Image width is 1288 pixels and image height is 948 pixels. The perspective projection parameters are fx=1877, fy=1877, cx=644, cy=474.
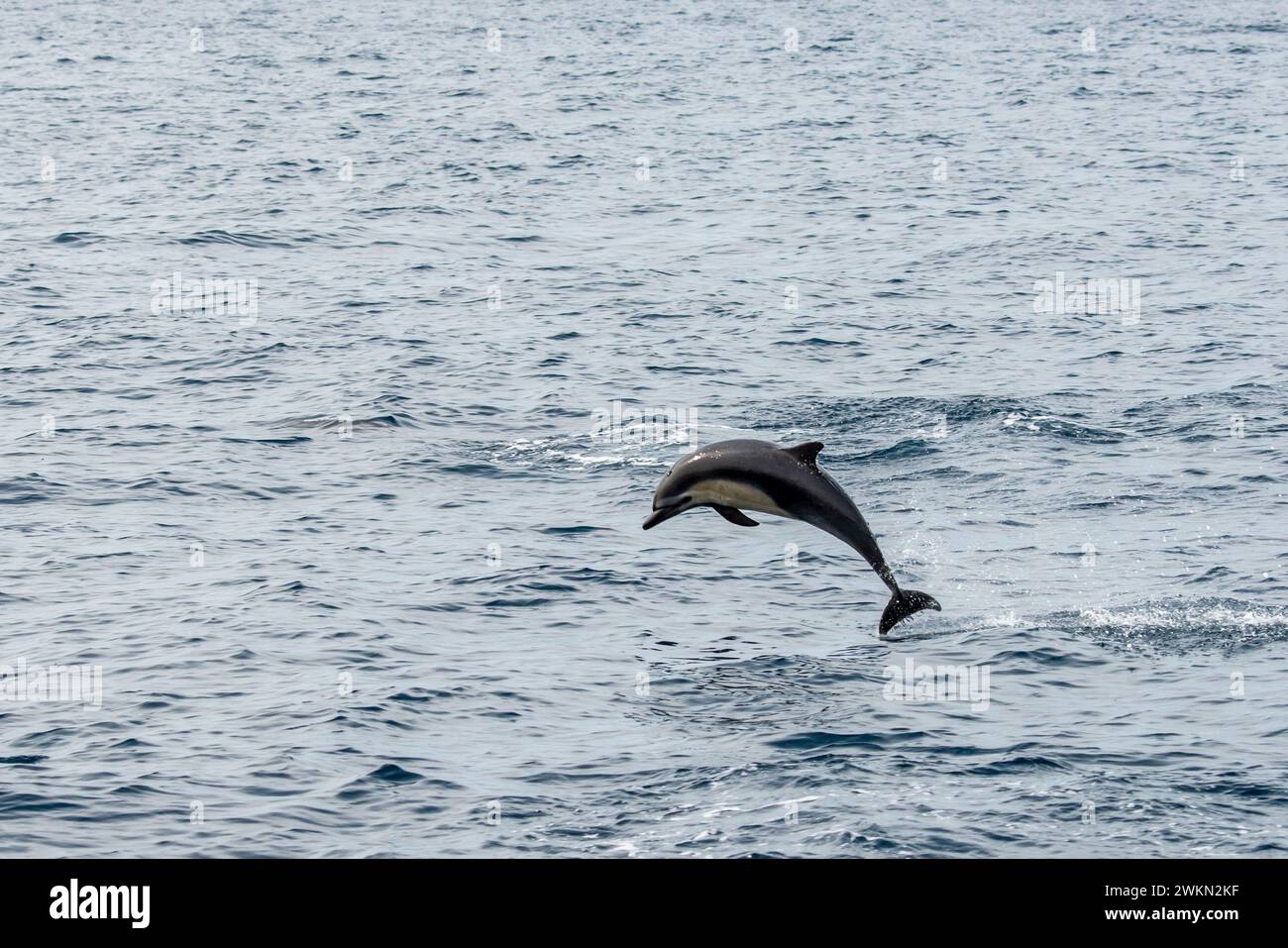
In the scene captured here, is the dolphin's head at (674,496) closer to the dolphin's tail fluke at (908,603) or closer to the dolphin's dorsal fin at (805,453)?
the dolphin's dorsal fin at (805,453)

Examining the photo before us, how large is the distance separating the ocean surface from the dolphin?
2.21 metres

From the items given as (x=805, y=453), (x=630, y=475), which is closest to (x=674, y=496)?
(x=805, y=453)

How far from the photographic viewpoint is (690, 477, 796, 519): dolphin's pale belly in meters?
19.1

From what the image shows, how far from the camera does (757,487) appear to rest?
754 inches

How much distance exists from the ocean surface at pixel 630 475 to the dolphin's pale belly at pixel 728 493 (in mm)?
2360

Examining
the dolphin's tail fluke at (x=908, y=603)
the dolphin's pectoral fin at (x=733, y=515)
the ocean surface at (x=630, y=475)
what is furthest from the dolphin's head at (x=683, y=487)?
the dolphin's tail fluke at (x=908, y=603)

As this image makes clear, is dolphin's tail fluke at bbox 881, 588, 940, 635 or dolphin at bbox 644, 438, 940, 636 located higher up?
dolphin at bbox 644, 438, 940, 636

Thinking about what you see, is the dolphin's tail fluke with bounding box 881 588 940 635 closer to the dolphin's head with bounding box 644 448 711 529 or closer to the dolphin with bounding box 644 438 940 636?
the dolphin with bounding box 644 438 940 636

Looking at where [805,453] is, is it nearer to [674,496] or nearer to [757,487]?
[757,487]

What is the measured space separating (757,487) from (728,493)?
30 cm

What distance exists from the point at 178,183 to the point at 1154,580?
136 feet

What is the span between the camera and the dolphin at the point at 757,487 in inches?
751

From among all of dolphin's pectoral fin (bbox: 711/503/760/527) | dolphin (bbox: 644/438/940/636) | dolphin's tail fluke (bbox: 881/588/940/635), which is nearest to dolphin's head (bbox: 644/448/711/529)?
dolphin (bbox: 644/438/940/636)
